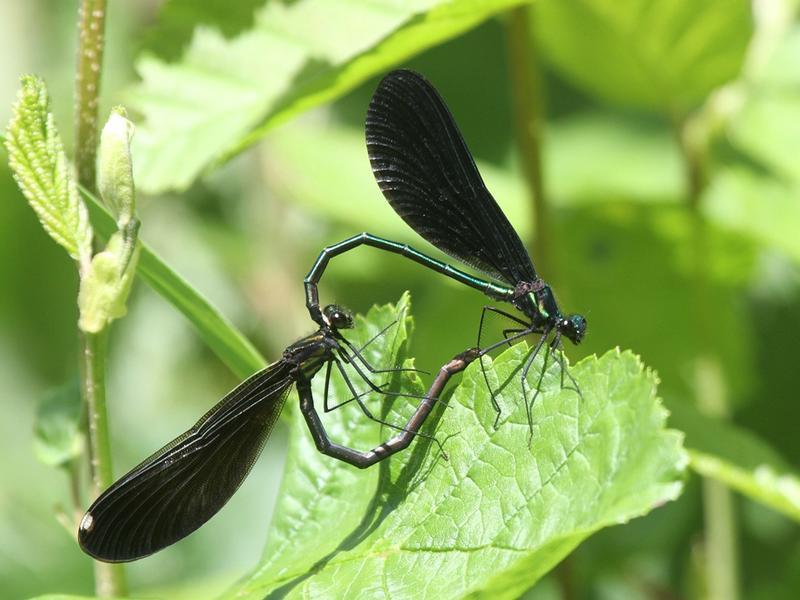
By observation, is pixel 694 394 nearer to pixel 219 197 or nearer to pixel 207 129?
pixel 207 129

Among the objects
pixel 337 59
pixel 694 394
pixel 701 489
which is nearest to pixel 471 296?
pixel 694 394

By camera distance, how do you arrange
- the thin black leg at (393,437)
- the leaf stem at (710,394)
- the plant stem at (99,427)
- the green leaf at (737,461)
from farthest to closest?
the leaf stem at (710,394)
the green leaf at (737,461)
the thin black leg at (393,437)
the plant stem at (99,427)

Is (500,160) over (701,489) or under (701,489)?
over

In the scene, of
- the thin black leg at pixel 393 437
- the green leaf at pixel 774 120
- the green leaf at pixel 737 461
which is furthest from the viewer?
the green leaf at pixel 774 120

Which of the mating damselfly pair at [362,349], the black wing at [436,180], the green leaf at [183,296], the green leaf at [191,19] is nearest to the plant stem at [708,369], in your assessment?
the mating damselfly pair at [362,349]

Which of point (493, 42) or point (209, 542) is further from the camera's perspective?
point (493, 42)

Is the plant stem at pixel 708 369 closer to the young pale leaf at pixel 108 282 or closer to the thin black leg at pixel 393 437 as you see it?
the thin black leg at pixel 393 437
